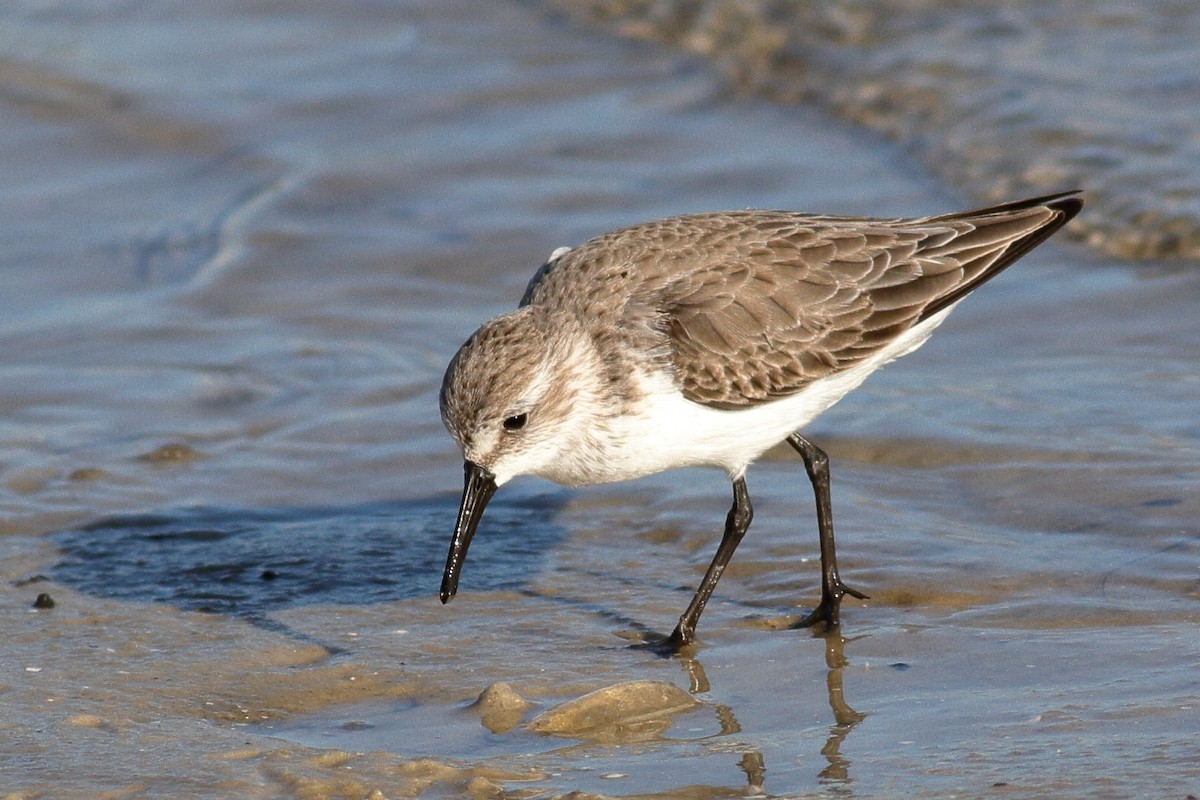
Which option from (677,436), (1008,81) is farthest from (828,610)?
(1008,81)

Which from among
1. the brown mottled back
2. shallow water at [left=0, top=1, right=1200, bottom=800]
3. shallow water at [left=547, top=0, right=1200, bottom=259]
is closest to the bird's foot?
shallow water at [left=0, top=1, right=1200, bottom=800]

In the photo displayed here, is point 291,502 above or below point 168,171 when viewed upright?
below

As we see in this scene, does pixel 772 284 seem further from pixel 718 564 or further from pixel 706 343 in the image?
pixel 718 564

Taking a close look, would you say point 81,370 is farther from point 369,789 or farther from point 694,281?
point 369,789

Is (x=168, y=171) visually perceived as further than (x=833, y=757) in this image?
Yes

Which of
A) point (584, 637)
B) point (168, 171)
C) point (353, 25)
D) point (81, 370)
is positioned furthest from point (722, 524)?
point (353, 25)

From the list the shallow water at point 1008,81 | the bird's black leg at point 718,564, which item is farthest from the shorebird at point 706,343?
the shallow water at point 1008,81

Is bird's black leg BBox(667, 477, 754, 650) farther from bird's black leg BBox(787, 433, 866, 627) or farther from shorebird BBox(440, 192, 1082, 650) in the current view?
bird's black leg BBox(787, 433, 866, 627)

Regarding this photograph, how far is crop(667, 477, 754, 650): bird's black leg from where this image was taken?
702cm

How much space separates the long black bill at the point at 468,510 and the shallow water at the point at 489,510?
37 centimetres

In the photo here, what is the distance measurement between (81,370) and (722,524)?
167 inches

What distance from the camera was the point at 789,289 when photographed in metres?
7.47

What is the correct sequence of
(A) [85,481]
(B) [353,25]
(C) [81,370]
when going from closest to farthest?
(A) [85,481]
(C) [81,370]
(B) [353,25]

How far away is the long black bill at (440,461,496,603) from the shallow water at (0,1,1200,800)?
1.22ft
